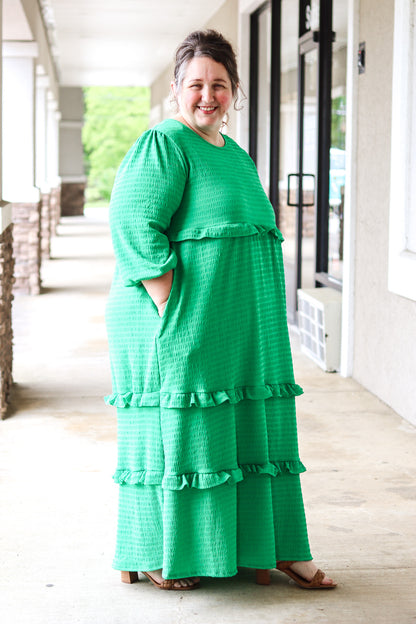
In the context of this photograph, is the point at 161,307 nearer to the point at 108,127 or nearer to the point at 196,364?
the point at 196,364

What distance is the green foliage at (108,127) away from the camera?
124ft

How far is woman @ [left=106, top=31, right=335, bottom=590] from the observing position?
7.38 feet

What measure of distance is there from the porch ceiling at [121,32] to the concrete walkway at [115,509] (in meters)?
6.06

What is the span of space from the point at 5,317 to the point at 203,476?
2.65m

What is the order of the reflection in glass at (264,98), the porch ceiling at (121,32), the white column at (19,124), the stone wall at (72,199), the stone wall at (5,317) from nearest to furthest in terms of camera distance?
the stone wall at (5,317) → the reflection in glass at (264,98) → the white column at (19,124) → the porch ceiling at (121,32) → the stone wall at (72,199)

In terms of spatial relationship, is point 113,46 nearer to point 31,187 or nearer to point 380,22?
point 31,187

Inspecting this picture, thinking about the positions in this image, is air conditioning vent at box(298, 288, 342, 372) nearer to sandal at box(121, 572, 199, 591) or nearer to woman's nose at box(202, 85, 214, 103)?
sandal at box(121, 572, 199, 591)

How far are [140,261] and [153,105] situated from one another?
62.6 ft

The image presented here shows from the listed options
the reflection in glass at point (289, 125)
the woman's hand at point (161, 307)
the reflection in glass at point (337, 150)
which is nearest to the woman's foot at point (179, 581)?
the woman's hand at point (161, 307)

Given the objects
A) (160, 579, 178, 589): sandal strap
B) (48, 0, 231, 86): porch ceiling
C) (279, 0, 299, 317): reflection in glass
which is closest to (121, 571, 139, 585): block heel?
(160, 579, 178, 589): sandal strap

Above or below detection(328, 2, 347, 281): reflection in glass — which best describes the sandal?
below

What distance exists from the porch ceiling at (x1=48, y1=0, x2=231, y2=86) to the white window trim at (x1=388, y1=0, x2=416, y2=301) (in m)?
6.00

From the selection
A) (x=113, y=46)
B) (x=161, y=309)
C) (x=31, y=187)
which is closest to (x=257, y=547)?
(x=161, y=309)

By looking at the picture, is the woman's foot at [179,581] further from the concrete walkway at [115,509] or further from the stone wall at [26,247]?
the stone wall at [26,247]
